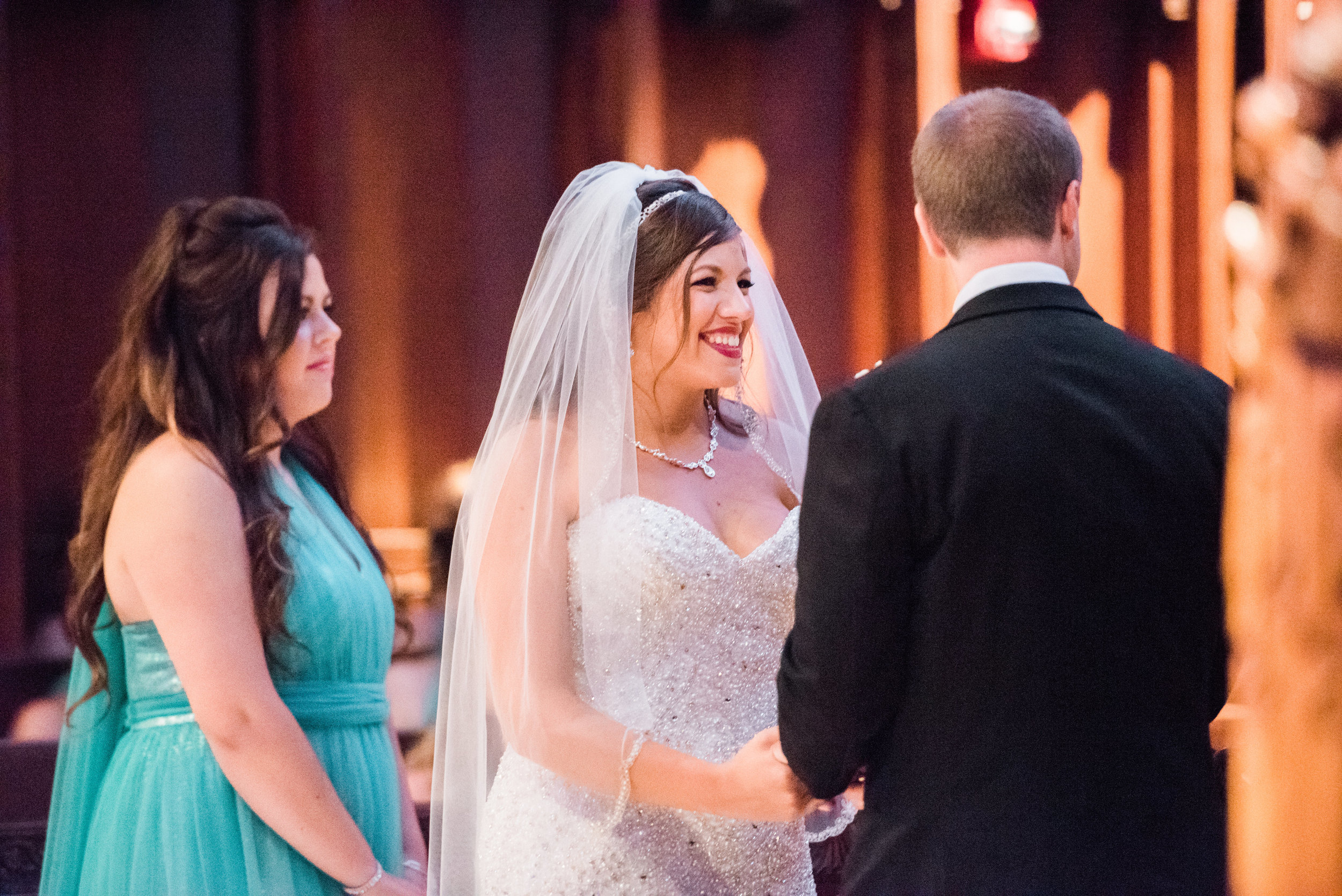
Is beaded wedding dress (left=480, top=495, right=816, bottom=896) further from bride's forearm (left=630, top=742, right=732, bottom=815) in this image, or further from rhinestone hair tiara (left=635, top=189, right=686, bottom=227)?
rhinestone hair tiara (left=635, top=189, right=686, bottom=227)

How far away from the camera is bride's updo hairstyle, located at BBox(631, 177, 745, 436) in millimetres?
2076

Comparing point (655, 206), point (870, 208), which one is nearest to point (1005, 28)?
point (870, 208)

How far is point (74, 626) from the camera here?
77.5 inches

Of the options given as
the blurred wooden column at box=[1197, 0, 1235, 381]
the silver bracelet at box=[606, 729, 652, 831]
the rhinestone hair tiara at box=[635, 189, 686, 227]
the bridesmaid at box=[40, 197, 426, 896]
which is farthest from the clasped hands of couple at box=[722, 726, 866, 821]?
the blurred wooden column at box=[1197, 0, 1235, 381]

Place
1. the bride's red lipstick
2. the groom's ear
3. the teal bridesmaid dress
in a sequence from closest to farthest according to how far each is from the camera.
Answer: the groom's ear
the teal bridesmaid dress
the bride's red lipstick

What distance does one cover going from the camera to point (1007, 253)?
1454 millimetres

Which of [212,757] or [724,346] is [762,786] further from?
[212,757]

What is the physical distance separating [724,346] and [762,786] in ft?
2.44

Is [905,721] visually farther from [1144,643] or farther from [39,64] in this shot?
[39,64]

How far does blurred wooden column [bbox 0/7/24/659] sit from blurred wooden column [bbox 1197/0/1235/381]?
146 inches

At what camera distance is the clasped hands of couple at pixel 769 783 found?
5.41ft

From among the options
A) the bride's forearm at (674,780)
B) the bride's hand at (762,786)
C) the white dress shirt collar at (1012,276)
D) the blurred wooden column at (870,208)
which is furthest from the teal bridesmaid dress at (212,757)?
the blurred wooden column at (870,208)

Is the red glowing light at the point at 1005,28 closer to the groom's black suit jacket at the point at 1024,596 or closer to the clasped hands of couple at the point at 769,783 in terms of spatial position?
the groom's black suit jacket at the point at 1024,596

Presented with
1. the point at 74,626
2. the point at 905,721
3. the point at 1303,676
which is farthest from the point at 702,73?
the point at 1303,676
